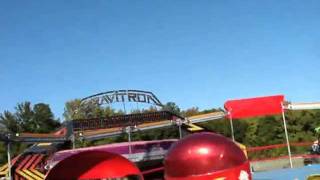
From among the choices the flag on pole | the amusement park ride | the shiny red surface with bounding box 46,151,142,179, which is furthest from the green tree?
the shiny red surface with bounding box 46,151,142,179

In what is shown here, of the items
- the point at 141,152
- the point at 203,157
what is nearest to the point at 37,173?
the point at 141,152

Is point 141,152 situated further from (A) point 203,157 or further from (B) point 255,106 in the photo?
(B) point 255,106

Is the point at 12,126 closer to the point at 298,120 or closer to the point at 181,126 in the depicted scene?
the point at 298,120

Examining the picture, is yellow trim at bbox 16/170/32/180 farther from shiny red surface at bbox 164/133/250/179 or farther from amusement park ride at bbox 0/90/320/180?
shiny red surface at bbox 164/133/250/179

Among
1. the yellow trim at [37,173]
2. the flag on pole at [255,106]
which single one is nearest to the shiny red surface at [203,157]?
the flag on pole at [255,106]

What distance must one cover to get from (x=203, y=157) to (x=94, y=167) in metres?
1.72

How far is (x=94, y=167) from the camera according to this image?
6.00 metres

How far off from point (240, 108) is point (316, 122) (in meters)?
16.5

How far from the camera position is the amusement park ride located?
16.0ft

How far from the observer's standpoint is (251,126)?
37562 mm

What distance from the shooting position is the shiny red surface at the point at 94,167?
5.83m

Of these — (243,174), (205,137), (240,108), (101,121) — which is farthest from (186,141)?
(101,121)

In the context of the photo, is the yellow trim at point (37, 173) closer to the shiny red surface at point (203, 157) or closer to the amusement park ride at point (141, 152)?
the amusement park ride at point (141, 152)

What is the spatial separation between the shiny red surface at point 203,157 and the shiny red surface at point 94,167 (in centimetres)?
98
